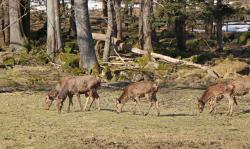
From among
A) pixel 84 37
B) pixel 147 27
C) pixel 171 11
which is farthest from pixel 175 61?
pixel 171 11

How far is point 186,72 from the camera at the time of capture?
98.0ft

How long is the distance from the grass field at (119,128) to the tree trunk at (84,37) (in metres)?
10.2

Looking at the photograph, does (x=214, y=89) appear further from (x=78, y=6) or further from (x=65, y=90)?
(x=78, y=6)

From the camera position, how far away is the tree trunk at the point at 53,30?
32.1 m

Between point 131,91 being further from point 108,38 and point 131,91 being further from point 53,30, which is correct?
point 53,30

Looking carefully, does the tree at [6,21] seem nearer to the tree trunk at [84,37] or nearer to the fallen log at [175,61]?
the fallen log at [175,61]

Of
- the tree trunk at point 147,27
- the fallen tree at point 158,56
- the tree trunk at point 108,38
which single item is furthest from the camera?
the tree trunk at point 147,27

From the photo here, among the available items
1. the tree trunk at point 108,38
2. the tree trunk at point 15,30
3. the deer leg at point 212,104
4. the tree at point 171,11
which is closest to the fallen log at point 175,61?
the tree trunk at point 108,38

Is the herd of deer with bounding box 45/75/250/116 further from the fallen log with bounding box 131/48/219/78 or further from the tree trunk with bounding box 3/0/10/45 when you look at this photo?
the tree trunk with bounding box 3/0/10/45

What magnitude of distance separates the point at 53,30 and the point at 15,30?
402cm

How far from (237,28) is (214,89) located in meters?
49.4

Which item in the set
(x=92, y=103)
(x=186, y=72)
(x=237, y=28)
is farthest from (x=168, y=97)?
(x=237, y=28)

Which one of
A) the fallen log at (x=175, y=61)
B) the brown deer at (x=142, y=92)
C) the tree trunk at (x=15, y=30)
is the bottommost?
the fallen log at (x=175, y=61)

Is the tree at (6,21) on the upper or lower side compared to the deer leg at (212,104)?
upper
